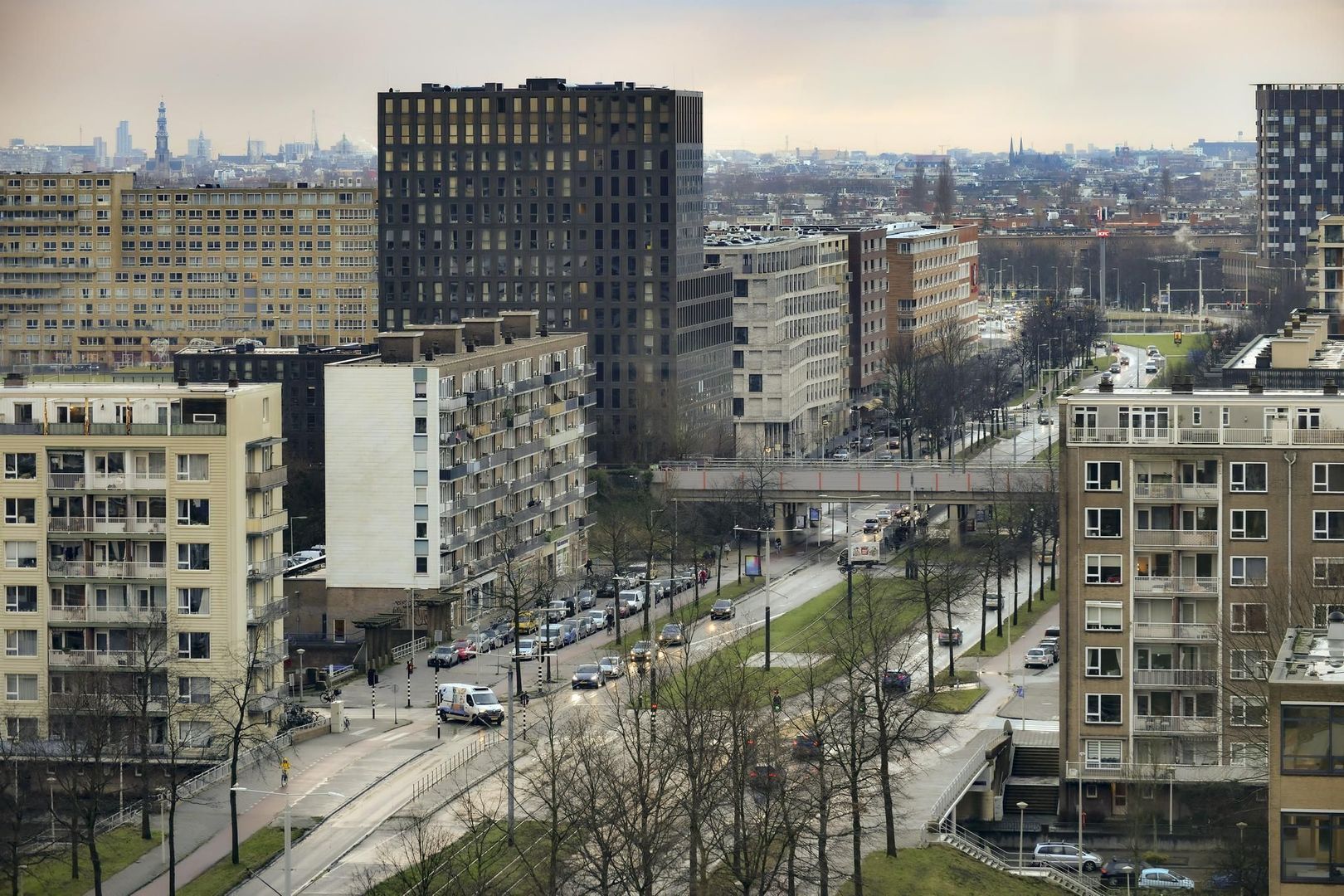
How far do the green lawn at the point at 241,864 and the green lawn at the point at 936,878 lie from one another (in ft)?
51.7

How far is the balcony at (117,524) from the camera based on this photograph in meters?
88.5

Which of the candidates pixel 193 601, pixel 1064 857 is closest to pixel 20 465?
pixel 193 601

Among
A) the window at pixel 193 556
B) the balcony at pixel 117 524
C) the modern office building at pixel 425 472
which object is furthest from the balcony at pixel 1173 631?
the modern office building at pixel 425 472

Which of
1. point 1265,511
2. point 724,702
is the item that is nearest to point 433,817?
point 724,702

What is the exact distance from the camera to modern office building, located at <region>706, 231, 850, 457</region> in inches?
6959

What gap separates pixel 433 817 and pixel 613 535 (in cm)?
4287

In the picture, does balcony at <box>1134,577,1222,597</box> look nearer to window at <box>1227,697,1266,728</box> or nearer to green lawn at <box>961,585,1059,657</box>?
window at <box>1227,697,1266,728</box>

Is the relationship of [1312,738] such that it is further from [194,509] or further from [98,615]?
[98,615]

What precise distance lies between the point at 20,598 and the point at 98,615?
9.02 feet

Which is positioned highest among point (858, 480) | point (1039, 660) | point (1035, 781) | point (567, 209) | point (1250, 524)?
point (567, 209)

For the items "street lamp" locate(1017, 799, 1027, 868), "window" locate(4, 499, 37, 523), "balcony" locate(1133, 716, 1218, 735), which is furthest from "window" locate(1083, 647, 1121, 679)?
"window" locate(4, 499, 37, 523)

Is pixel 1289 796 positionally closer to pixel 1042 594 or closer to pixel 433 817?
pixel 433 817

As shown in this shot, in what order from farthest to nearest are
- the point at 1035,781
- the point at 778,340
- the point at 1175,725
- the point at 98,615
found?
the point at 778,340 → the point at 98,615 → the point at 1035,781 → the point at 1175,725

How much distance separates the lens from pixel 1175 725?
82188mm
